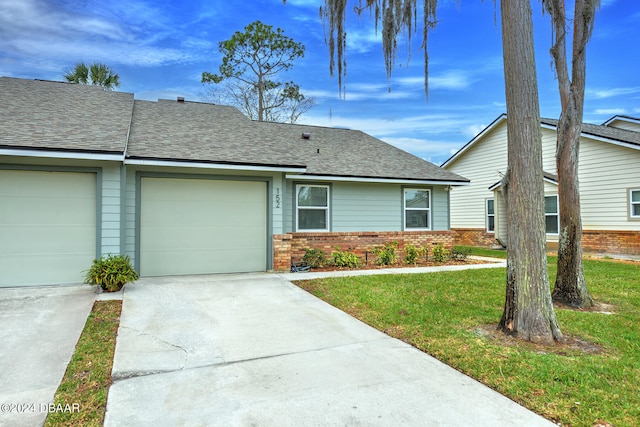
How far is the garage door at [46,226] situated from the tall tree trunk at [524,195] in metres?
7.80

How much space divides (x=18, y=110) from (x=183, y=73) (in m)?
11.4

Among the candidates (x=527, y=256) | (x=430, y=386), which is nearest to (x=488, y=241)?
(x=527, y=256)

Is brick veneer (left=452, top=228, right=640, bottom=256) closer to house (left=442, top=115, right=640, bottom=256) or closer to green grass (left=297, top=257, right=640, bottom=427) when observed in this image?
house (left=442, top=115, right=640, bottom=256)

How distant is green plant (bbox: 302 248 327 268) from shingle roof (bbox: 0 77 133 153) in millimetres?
5290

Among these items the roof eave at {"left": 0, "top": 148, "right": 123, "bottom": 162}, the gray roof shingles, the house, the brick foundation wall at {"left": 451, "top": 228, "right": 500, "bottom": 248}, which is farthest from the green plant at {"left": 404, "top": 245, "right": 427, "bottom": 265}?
the roof eave at {"left": 0, "top": 148, "right": 123, "bottom": 162}

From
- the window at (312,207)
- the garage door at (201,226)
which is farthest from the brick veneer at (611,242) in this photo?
the garage door at (201,226)

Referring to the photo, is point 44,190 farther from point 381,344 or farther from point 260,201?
point 381,344

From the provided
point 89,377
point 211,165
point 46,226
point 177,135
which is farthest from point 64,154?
point 89,377

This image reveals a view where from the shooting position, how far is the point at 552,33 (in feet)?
24.0

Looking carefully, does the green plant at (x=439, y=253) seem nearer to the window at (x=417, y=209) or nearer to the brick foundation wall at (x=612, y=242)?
the window at (x=417, y=209)

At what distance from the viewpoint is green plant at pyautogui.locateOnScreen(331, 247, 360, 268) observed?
1084 centimetres

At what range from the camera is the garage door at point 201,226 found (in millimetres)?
8781

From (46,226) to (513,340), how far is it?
8.53m

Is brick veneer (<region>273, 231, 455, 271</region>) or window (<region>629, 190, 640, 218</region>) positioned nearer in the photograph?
brick veneer (<region>273, 231, 455, 271</region>)
